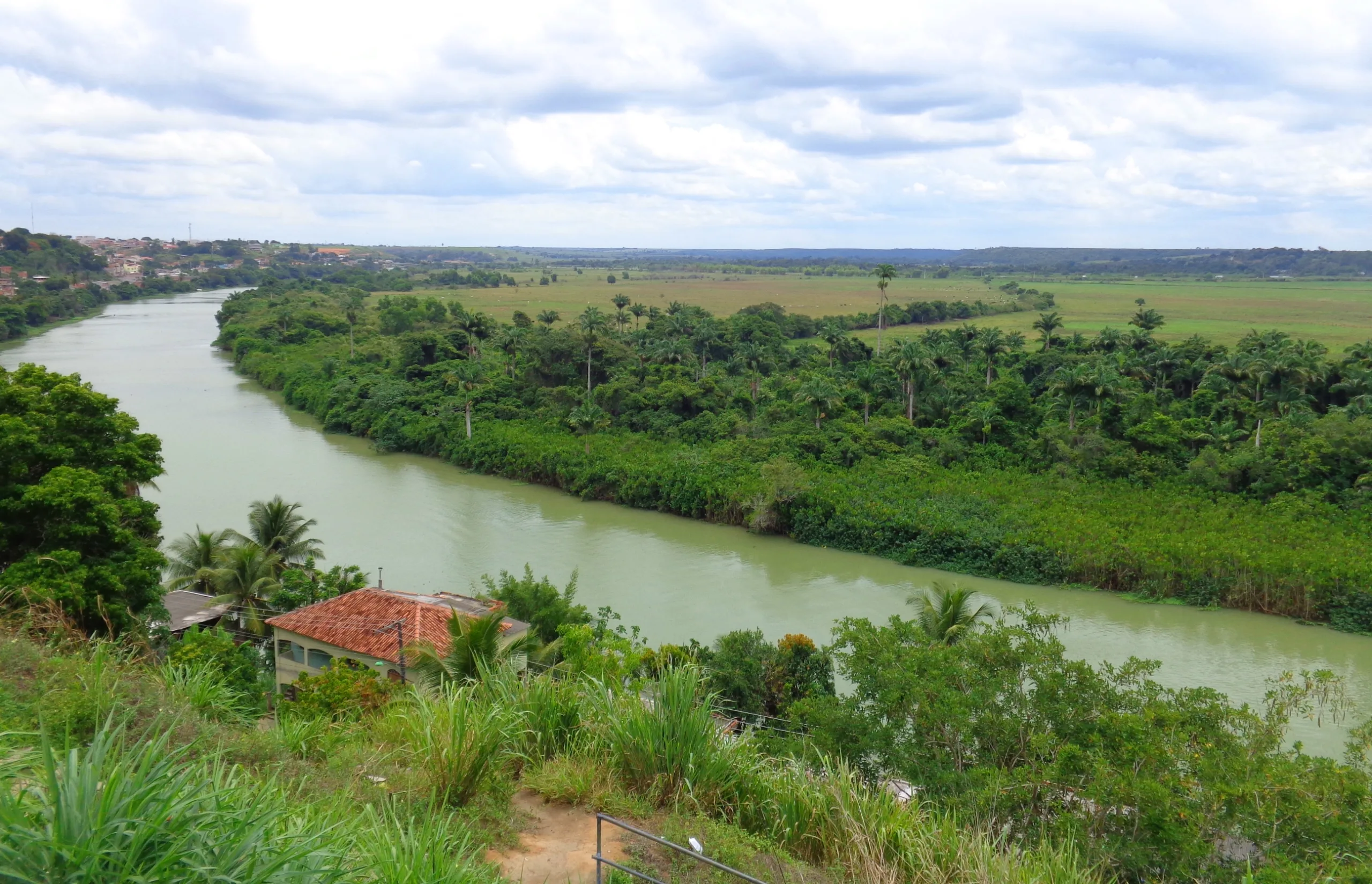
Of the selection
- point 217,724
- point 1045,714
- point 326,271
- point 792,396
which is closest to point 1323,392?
point 792,396

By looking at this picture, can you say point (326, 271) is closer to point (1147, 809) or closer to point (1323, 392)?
point (1323, 392)

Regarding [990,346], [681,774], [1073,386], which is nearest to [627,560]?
[1073,386]

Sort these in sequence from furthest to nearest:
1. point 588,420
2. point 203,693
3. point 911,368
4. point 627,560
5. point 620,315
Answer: point 620,315 < point 911,368 < point 588,420 < point 627,560 < point 203,693

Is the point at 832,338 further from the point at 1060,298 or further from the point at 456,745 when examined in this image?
Result: the point at 1060,298

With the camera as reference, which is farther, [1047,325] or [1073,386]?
[1047,325]

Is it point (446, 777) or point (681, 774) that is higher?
point (446, 777)

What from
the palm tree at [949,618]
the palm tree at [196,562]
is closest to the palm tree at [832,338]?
the palm tree at [949,618]

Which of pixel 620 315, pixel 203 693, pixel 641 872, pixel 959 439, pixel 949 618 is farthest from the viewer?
pixel 620 315

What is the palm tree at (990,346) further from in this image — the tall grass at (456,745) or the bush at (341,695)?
the tall grass at (456,745)
